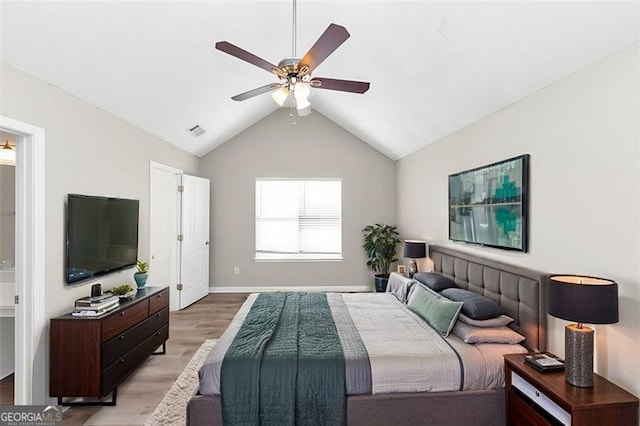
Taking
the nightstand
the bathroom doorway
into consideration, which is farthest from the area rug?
the nightstand

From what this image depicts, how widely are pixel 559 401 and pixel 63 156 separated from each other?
3.77 metres

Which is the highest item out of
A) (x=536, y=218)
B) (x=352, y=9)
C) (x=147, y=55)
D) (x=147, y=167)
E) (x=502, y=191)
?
(x=352, y=9)

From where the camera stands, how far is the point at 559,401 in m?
1.76

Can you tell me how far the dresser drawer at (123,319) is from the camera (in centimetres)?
267

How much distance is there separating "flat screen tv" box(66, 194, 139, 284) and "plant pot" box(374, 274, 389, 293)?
12.3 ft

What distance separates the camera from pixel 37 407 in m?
2.49

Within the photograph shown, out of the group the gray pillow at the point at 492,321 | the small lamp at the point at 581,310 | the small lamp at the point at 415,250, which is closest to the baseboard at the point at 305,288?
the small lamp at the point at 415,250

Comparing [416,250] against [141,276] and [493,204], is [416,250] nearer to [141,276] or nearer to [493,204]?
[493,204]

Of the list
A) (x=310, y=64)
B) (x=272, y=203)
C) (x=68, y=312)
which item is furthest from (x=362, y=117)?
(x=68, y=312)

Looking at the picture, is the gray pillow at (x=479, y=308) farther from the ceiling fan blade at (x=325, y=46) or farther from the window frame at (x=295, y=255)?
the window frame at (x=295, y=255)

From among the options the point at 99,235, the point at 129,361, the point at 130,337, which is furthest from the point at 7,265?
the point at 129,361

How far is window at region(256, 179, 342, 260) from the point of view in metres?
6.55

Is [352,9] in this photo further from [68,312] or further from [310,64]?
[68,312]

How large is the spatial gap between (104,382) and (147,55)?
2.66 m
